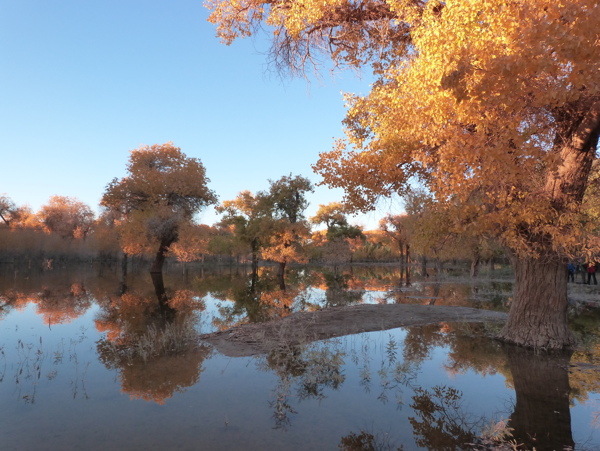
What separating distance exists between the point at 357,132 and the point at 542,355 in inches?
311

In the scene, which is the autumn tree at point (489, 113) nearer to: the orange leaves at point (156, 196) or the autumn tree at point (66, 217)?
the orange leaves at point (156, 196)

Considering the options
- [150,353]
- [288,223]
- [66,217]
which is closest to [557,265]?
[150,353]

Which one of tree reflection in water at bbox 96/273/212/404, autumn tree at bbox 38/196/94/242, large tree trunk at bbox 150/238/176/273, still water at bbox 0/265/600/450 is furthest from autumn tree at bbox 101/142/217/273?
autumn tree at bbox 38/196/94/242

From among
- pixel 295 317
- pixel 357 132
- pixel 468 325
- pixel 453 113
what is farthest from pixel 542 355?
pixel 357 132

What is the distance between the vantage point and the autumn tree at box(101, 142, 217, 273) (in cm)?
3297

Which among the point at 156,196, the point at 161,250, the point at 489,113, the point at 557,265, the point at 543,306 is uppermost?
the point at 156,196

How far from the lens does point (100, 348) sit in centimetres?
818

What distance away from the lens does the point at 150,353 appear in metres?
7.43

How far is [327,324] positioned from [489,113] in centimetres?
689

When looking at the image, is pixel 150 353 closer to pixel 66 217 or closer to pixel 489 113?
pixel 489 113

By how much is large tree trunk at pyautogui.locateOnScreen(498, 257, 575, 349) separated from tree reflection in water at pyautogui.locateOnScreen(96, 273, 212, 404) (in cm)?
754

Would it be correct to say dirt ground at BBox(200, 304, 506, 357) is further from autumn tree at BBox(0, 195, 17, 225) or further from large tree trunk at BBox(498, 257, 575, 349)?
autumn tree at BBox(0, 195, 17, 225)

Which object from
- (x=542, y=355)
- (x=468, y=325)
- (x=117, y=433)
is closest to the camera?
(x=117, y=433)

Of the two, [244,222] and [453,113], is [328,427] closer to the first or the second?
[453,113]
